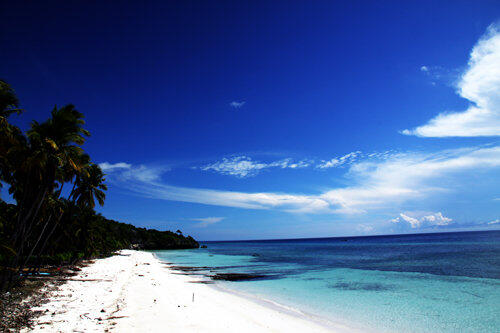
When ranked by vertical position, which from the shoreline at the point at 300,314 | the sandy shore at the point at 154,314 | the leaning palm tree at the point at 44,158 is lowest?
the shoreline at the point at 300,314

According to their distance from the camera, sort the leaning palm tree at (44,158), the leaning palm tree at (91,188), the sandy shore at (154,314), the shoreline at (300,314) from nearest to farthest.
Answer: the sandy shore at (154,314) → the shoreline at (300,314) → the leaning palm tree at (44,158) → the leaning palm tree at (91,188)

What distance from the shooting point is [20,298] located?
459 inches

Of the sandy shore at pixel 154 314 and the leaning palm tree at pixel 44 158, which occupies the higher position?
the leaning palm tree at pixel 44 158

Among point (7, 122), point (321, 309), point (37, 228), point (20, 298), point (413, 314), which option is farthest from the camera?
point (37, 228)

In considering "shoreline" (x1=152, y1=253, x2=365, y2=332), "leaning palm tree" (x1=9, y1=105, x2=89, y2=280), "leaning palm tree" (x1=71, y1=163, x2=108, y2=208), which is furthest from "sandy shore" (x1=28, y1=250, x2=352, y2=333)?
"leaning palm tree" (x1=71, y1=163, x2=108, y2=208)

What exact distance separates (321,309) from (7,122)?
59.5ft

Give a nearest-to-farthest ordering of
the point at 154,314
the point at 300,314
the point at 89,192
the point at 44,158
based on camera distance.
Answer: the point at 154,314 → the point at 44,158 → the point at 300,314 → the point at 89,192

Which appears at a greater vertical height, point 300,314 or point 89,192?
point 89,192

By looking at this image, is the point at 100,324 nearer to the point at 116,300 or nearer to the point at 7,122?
the point at 116,300

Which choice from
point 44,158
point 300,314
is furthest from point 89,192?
point 300,314

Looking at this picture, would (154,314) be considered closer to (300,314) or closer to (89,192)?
(300,314)

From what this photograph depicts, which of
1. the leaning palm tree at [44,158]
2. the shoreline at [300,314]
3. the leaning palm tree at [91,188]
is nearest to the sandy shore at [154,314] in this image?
the shoreline at [300,314]

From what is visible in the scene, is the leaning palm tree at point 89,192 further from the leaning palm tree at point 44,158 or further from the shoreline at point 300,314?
the shoreline at point 300,314

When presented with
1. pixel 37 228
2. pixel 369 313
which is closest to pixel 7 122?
pixel 37 228
